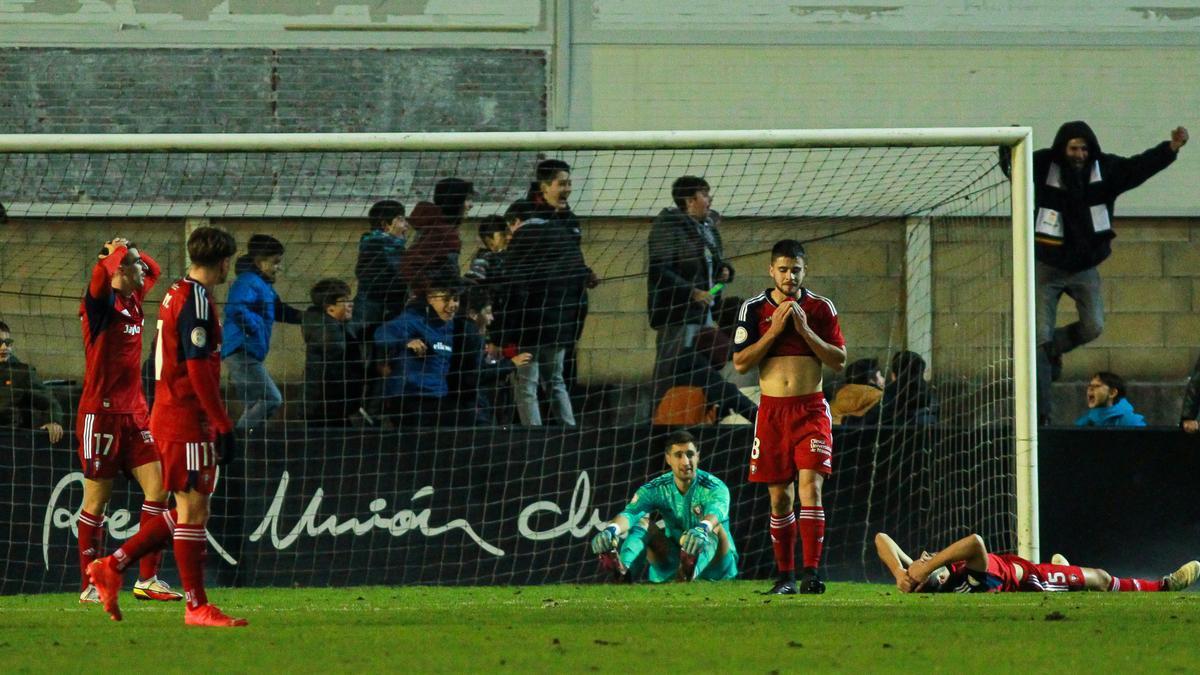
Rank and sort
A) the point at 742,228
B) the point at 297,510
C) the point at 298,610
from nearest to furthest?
the point at 298,610 < the point at 297,510 < the point at 742,228

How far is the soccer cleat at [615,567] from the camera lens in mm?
8982

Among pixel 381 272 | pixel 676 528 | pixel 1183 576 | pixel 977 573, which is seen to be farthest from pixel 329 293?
pixel 1183 576

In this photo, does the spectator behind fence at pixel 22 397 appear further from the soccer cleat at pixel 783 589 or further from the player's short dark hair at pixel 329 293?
the soccer cleat at pixel 783 589

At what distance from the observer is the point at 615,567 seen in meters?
9.01

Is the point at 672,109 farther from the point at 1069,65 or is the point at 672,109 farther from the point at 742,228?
the point at 1069,65

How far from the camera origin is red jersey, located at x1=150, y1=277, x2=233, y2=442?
5.97 meters

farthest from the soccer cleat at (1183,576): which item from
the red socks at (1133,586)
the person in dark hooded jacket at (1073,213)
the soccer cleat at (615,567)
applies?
the soccer cleat at (615,567)

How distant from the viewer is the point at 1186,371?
488 inches

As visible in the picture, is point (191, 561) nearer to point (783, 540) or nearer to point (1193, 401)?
point (783, 540)

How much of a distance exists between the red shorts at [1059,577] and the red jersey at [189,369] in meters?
4.11

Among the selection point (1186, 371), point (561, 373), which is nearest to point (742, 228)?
point (561, 373)

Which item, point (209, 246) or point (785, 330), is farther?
point (785, 330)

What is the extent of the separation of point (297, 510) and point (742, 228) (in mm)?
4245

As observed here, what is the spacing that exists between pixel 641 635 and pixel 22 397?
5.23 m
